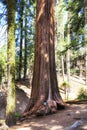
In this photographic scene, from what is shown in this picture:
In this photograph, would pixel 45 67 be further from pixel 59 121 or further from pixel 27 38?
pixel 27 38

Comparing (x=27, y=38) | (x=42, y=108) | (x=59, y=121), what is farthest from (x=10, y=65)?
(x=27, y=38)

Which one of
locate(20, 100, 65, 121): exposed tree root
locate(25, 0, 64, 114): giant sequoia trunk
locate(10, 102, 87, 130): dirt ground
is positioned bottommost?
locate(10, 102, 87, 130): dirt ground

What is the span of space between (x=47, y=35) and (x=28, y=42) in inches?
542

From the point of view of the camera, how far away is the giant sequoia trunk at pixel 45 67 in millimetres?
9391

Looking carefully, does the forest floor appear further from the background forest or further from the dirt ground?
the background forest

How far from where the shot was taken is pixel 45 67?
9.78 meters

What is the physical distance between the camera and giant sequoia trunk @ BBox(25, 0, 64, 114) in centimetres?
939

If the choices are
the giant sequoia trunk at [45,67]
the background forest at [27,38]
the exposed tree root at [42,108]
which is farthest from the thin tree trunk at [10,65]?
the giant sequoia trunk at [45,67]

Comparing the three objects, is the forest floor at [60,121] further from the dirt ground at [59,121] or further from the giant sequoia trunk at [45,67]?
the giant sequoia trunk at [45,67]

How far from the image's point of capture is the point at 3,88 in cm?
1917

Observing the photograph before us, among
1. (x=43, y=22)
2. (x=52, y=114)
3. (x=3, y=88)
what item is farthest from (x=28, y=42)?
(x=52, y=114)

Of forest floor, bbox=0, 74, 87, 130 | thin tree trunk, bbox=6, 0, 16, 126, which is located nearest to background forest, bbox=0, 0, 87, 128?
thin tree trunk, bbox=6, 0, 16, 126

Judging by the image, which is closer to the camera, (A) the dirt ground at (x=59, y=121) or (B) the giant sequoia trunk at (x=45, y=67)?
(A) the dirt ground at (x=59, y=121)

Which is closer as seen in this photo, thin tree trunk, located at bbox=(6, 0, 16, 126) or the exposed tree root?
thin tree trunk, located at bbox=(6, 0, 16, 126)
